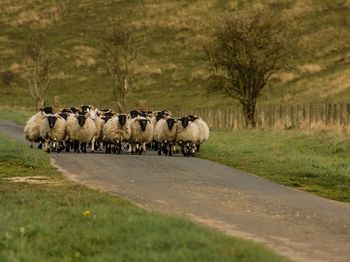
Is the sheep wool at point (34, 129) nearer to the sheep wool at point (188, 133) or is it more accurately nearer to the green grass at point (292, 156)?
the sheep wool at point (188, 133)

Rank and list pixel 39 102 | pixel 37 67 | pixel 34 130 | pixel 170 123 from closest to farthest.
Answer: pixel 170 123 → pixel 34 130 → pixel 39 102 → pixel 37 67

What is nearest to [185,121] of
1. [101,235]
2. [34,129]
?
[34,129]

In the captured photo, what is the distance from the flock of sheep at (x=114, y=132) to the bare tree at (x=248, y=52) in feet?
59.9

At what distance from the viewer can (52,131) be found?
33.2 meters

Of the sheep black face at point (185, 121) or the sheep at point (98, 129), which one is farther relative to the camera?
the sheep at point (98, 129)

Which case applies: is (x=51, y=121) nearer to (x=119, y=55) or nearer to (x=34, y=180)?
(x=34, y=180)

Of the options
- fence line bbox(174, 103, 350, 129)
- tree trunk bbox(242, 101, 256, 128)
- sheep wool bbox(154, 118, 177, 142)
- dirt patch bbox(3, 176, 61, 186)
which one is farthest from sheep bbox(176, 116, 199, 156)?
tree trunk bbox(242, 101, 256, 128)

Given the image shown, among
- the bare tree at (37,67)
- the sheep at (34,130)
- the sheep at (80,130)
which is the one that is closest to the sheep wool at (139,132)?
the sheep at (80,130)

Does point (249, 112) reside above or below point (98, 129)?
above

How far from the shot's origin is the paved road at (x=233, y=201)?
13.2 m

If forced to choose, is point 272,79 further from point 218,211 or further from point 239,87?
point 218,211

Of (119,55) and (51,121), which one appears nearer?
(51,121)

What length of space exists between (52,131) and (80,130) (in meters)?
1.30

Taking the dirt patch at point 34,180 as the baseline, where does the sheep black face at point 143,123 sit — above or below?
above
